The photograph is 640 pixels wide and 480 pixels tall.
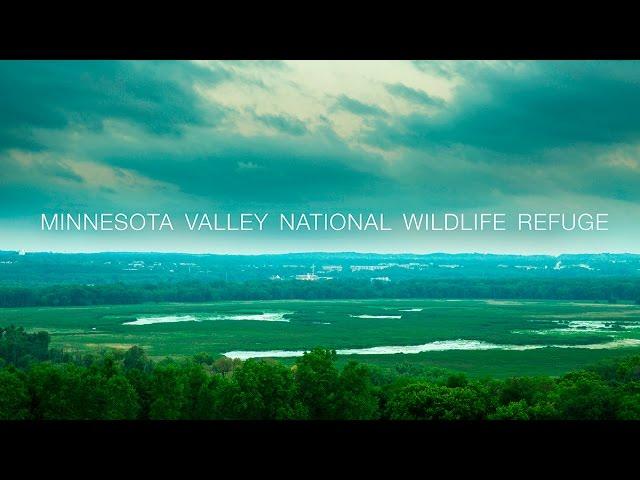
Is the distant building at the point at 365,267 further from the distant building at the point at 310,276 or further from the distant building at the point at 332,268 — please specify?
the distant building at the point at 310,276

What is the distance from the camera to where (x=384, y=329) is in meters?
27.1

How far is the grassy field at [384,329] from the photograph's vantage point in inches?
870

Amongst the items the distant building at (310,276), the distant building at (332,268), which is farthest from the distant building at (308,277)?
the distant building at (332,268)

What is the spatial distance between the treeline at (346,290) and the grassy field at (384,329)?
917 mm

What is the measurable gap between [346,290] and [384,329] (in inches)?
370

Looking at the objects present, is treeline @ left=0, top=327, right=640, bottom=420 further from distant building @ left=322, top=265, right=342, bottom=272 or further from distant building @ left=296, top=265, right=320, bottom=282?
distant building @ left=322, top=265, right=342, bottom=272

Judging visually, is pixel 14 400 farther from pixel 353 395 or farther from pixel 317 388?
pixel 353 395

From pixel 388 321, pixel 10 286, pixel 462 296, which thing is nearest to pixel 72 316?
pixel 10 286

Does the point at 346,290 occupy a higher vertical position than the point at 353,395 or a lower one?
Result: higher

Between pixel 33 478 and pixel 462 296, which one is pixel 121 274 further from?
pixel 33 478

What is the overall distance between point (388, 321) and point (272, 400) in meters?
17.7

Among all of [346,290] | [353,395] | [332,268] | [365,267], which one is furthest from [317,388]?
[365,267]

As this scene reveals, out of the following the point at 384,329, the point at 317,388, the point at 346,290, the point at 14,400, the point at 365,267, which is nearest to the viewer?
the point at 14,400

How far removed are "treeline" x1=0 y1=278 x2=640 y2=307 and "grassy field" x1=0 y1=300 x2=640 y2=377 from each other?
917 mm
